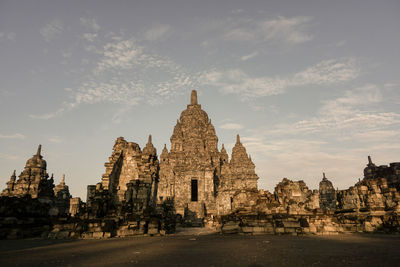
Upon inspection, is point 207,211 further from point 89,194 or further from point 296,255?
point 296,255

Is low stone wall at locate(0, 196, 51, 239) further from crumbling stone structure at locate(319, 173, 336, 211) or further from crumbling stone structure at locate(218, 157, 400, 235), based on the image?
crumbling stone structure at locate(319, 173, 336, 211)

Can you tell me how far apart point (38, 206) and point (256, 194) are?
15235 mm

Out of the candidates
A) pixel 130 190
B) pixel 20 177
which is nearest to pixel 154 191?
pixel 130 190

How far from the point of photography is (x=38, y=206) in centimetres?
1617

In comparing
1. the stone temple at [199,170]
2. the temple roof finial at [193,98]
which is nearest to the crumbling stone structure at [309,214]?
the stone temple at [199,170]

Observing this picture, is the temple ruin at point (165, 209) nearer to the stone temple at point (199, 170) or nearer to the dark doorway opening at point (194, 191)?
the stone temple at point (199, 170)

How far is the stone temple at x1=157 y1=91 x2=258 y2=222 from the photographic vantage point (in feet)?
102

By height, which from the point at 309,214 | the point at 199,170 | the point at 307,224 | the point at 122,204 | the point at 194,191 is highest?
the point at 199,170

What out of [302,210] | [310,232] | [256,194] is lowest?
[310,232]

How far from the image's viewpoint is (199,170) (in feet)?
111

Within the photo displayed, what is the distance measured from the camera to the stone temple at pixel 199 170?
3096 cm

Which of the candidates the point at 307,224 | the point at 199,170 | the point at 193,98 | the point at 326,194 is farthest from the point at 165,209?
the point at 326,194

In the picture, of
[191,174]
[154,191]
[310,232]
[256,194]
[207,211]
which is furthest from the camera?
[191,174]

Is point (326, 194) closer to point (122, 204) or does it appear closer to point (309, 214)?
point (309, 214)
